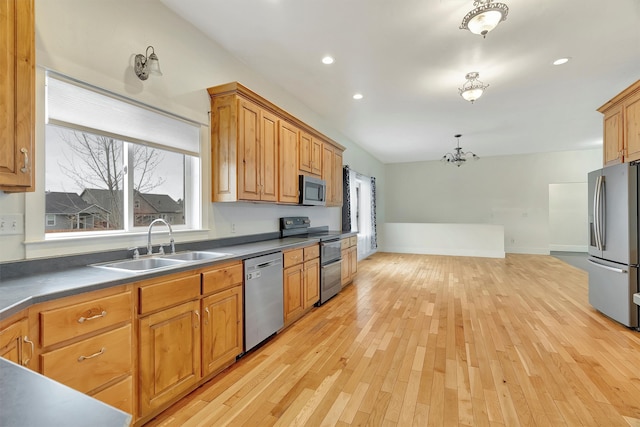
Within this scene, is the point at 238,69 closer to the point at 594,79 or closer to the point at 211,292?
the point at 211,292

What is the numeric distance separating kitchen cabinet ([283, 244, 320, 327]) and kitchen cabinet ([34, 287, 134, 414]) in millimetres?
1622

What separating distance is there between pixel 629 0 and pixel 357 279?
4.67 m

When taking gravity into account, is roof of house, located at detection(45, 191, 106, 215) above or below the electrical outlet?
above

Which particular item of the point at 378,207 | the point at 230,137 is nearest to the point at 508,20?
the point at 230,137

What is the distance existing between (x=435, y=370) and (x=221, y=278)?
1831 millimetres

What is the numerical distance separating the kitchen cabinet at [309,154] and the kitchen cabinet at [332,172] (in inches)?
7.1

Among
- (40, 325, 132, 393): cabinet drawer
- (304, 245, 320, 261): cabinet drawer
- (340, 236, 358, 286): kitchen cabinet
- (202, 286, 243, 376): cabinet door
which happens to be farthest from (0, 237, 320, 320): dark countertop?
(340, 236, 358, 286): kitchen cabinet

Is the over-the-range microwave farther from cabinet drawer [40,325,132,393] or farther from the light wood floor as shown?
cabinet drawer [40,325,132,393]

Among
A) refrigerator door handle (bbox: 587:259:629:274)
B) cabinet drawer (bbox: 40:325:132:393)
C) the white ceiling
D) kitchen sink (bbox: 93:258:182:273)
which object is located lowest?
cabinet drawer (bbox: 40:325:132:393)

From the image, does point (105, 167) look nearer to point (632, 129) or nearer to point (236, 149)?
point (236, 149)

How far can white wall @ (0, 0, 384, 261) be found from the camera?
5.66 ft

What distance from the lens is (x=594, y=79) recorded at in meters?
3.77

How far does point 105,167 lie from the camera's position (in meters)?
2.22

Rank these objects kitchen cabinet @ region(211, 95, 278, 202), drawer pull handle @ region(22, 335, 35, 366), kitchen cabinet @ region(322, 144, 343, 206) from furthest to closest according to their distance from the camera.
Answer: kitchen cabinet @ region(322, 144, 343, 206), kitchen cabinet @ region(211, 95, 278, 202), drawer pull handle @ region(22, 335, 35, 366)
